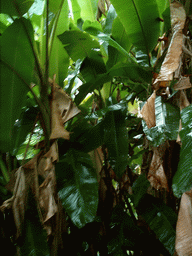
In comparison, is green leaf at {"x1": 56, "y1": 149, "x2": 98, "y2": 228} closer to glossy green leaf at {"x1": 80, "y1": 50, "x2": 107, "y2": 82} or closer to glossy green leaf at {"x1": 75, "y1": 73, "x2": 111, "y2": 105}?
glossy green leaf at {"x1": 75, "y1": 73, "x2": 111, "y2": 105}

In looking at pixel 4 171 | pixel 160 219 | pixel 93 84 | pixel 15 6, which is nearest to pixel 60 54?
pixel 93 84

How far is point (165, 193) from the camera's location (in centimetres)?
108

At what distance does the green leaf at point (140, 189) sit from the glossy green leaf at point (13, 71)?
1.85 ft

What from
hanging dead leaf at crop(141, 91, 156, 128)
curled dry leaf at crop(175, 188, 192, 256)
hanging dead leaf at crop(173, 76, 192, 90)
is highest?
hanging dead leaf at crop(173, 76, 192, 90)

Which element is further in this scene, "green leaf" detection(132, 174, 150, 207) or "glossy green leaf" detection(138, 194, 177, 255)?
"green leaf" detection(132, 174, 150, 207)

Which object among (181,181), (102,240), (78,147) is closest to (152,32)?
(78,147)

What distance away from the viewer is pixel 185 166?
1.91ft

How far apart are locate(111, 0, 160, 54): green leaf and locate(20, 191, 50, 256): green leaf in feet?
2.74

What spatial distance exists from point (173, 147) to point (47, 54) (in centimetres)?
66

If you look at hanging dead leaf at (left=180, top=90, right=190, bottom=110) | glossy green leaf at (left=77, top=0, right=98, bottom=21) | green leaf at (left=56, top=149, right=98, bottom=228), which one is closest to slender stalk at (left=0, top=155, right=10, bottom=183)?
green leaf at (left=56, top=149, right=98, bottom=228)

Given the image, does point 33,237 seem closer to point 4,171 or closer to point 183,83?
point 4,171

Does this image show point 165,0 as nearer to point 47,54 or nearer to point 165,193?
point 47,54

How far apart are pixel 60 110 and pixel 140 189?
0.48 m

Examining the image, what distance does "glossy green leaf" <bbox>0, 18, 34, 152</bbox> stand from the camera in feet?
2.55
